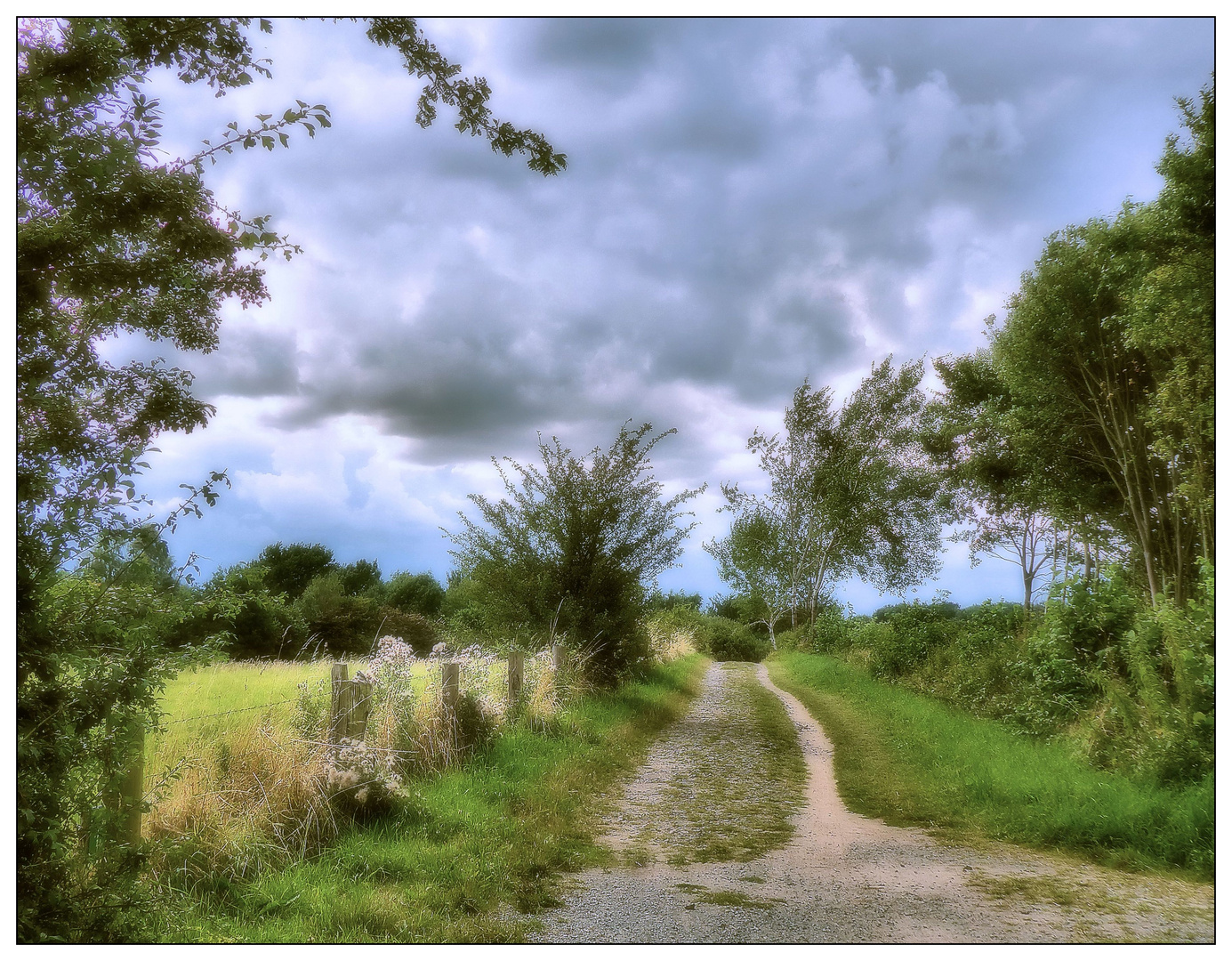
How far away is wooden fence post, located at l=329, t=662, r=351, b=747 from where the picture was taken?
607 centimetres

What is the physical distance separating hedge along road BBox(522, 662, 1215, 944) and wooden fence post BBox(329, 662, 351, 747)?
247 centimetres

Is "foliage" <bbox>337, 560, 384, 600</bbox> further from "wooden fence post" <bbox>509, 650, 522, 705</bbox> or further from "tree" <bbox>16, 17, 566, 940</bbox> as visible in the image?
"tree" <bbox>16, 17, 566, 940</bbox>

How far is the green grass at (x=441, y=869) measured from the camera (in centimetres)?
399

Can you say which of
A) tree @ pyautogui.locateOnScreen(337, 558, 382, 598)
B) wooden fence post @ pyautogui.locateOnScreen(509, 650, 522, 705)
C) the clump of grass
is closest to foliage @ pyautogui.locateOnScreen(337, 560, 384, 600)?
tree @ pyautogui.locateOnScreen(337, 558, 382, 598)

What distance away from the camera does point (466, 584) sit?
14438mm

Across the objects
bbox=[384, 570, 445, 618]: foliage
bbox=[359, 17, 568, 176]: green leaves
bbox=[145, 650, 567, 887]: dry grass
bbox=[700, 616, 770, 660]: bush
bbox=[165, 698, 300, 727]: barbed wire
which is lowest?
bbox=[700, 616, 770, 660]: bush

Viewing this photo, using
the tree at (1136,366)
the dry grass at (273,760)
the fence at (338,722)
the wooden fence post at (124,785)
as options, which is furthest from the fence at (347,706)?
the tree at (1136,366)

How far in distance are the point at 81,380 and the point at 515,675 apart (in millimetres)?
7661

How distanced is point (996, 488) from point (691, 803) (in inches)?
618

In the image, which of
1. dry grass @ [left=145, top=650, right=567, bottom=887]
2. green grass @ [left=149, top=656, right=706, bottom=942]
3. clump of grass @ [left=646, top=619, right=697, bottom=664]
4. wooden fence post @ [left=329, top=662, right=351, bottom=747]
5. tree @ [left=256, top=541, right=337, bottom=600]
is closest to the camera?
green grass @ [left=149, top=656, right=706, bottom=942]

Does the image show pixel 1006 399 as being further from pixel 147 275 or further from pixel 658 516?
pixel 147 275

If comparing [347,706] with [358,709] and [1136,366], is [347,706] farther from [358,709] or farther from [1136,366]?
[1136,366]

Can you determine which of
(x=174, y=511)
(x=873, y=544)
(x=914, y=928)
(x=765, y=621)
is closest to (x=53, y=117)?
(x=174, y=511)

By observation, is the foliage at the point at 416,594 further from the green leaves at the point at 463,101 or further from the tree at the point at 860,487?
the green leaves at the point at 463,101
